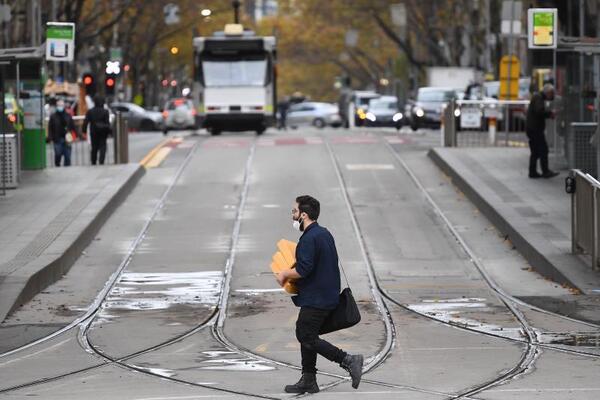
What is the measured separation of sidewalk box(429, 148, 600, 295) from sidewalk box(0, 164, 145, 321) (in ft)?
20.7

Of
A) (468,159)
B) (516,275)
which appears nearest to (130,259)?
(516,275)

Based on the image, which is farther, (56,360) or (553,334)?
(553,334)

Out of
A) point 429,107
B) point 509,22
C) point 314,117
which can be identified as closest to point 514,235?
point 509,22

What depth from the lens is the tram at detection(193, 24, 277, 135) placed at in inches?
2003

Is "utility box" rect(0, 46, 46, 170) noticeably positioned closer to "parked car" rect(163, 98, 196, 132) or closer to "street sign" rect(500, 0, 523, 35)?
"street sign" rect(500, 0, 523, 35)

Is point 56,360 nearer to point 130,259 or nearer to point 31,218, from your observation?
point 130,259

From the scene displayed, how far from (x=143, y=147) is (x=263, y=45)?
366 inches

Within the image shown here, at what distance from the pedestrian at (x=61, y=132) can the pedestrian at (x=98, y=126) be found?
0.39 meters

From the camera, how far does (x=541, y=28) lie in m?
30.8

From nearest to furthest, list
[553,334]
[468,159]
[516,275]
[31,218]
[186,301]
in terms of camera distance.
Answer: [553,334]
[186,301]
[516,275]
[31,218]
[468,159]

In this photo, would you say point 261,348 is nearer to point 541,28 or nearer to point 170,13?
point 541,28

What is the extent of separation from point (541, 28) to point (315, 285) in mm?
19156

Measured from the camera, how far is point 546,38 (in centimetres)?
3031

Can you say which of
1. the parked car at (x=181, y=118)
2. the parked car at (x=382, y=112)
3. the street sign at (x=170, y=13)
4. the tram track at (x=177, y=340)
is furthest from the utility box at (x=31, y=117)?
the street sign at (x=170, y=13)
